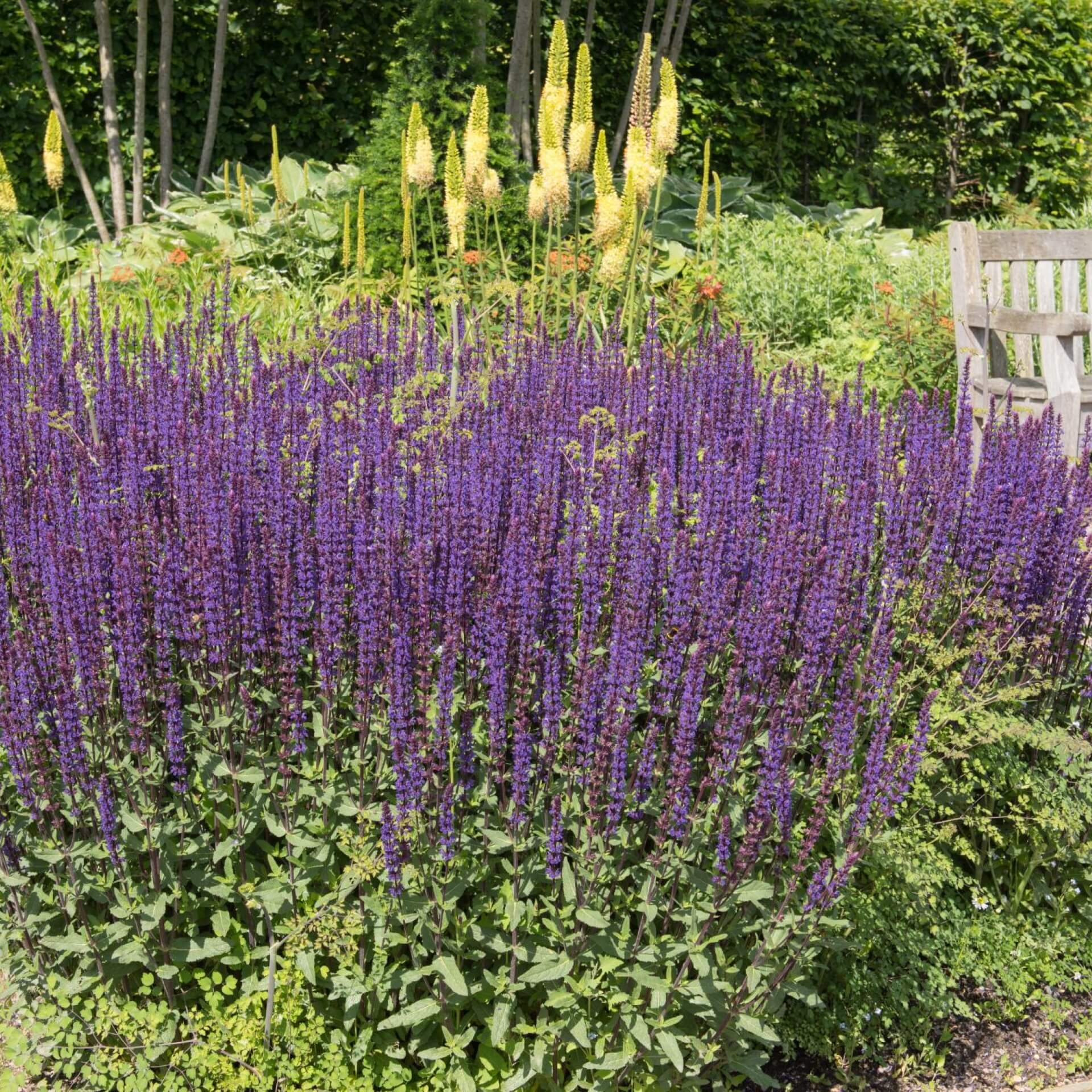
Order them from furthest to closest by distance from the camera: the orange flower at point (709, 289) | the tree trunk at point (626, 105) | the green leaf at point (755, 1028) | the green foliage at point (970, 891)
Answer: the tree trunk at point (626, 105) → the orange flower at point (709, 289) → the green foliage at point (970, 891) → the green leaf at point (755, 1028)

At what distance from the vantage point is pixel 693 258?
354 inches

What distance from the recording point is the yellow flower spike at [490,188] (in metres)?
5.86

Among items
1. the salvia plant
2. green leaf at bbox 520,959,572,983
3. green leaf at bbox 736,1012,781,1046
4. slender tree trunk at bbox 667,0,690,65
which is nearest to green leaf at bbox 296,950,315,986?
the salvia plant

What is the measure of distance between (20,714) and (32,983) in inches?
31.2

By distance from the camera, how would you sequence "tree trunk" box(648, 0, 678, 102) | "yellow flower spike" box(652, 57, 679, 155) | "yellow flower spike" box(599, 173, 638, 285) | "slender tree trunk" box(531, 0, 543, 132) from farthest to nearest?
"tree trunk" box(648, 0, 678, 102), "slender tree trunk" box(531, 0, 543, 132), "yellow flower spike" box(652, 57, 679, 155), "yellow flower spike" box(599, 173, 638, 285)

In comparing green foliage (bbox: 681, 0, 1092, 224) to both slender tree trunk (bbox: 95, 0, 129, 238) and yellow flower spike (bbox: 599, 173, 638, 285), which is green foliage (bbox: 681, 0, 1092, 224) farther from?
yellow flower spike (bbox: 599, 173, 638, 285)

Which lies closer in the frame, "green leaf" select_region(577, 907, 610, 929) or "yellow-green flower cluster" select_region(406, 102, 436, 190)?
"green leaf" select_region(577, 907, 610, 929)

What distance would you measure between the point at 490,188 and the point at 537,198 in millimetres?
231

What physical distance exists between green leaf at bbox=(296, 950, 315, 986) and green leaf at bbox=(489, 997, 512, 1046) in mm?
409

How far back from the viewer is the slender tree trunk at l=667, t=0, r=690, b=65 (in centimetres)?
1192

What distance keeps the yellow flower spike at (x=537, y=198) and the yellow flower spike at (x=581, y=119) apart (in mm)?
166

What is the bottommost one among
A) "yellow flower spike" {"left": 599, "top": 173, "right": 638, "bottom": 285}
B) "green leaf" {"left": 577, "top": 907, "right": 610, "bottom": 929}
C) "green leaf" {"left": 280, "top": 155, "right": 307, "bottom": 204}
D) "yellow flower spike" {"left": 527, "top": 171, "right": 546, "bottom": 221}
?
"green leaf" {"left": 577, "top": 907, "right": 610, "bottom": 929}

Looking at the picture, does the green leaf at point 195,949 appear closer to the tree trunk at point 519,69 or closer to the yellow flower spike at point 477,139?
the yellow flower spike at point 477,139

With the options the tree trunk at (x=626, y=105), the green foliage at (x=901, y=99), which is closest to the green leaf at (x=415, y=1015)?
the tree trunk at (x=626, y=105)
